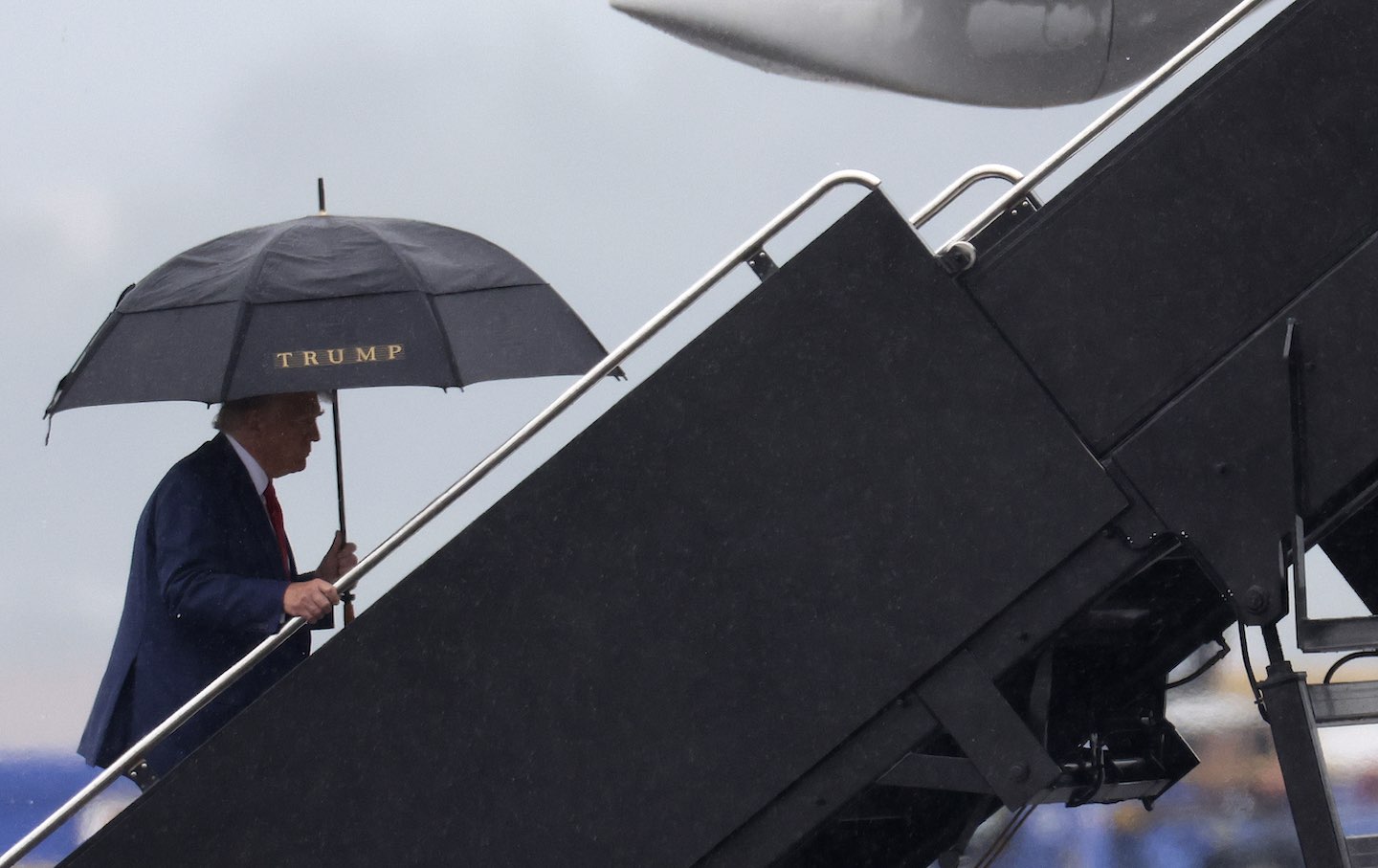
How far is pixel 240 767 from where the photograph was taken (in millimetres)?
2570

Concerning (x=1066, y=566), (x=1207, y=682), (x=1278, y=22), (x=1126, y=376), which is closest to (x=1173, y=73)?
(x=1278, y=22)

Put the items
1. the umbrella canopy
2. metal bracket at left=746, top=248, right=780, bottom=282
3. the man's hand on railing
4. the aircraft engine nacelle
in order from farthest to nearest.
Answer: the aircraft engine nacelle
the umbrella canopy
the man's hand on railing
metal bracket at left=746, top=248, right=780, bottom=282

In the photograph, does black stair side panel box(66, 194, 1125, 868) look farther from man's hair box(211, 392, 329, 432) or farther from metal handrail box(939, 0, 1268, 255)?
man's hair box(211, 392, 329, 432)

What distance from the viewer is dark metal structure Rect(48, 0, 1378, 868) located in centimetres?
242

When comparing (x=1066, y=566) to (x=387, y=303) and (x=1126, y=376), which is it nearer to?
(x=1126, y=376)

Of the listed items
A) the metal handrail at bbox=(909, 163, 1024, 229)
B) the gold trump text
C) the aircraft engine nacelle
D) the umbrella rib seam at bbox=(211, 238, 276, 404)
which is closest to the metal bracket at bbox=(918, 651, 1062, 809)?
the metal handrail at bbox=(909, 163, 1024, 229)

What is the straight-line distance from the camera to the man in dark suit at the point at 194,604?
118 inches

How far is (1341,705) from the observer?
246 centimetres

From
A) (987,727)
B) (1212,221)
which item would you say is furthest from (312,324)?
(1212,221)

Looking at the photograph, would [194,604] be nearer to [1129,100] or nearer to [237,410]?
[237,410]

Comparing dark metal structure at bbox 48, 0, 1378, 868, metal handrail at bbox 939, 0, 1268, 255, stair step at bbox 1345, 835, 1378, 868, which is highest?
metal handrail at bbox 939, 0, 1268, 255

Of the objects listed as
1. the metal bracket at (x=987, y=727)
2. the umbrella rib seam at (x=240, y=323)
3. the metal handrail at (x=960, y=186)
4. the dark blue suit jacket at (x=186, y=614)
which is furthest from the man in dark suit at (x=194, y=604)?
the metal handrail at (x=960, y=186)

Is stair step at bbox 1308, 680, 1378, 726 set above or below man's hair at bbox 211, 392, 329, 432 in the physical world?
below

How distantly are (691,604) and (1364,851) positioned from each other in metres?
1.19
